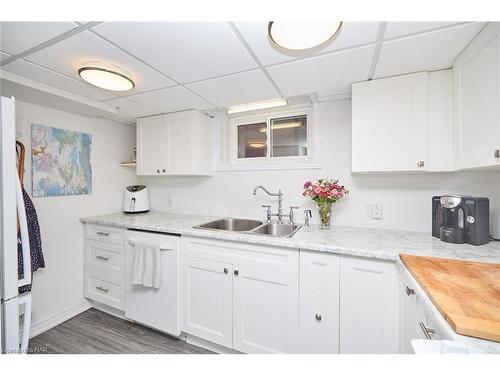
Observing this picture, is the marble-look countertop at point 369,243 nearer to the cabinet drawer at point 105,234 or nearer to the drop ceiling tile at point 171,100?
the cabinet drawer at point 105,234

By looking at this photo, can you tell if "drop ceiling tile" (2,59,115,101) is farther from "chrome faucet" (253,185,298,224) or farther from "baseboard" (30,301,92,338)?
"baseboard" (30,301,92,338)

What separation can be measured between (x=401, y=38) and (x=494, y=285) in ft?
3.76

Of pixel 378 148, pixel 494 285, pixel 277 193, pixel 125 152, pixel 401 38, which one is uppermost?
pixel 401 38

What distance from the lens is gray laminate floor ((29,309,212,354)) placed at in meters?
1.61

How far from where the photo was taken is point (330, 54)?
1.16 metres

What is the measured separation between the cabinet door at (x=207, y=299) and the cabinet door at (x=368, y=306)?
76 centimetres

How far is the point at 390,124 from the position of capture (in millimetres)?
1405

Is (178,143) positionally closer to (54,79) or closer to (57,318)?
(54,79)

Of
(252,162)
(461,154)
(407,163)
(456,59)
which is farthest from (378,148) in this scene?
(252,162)

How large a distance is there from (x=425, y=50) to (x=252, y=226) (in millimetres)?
1704

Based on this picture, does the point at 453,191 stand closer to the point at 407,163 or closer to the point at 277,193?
the point at 407,163

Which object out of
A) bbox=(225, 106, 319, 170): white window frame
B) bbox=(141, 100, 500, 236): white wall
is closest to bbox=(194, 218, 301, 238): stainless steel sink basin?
bbox=(141, 100, 500, 236): white wall

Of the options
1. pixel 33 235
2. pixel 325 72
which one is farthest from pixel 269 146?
pixel 33 235

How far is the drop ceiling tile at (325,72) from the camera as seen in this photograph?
1.18 meters
